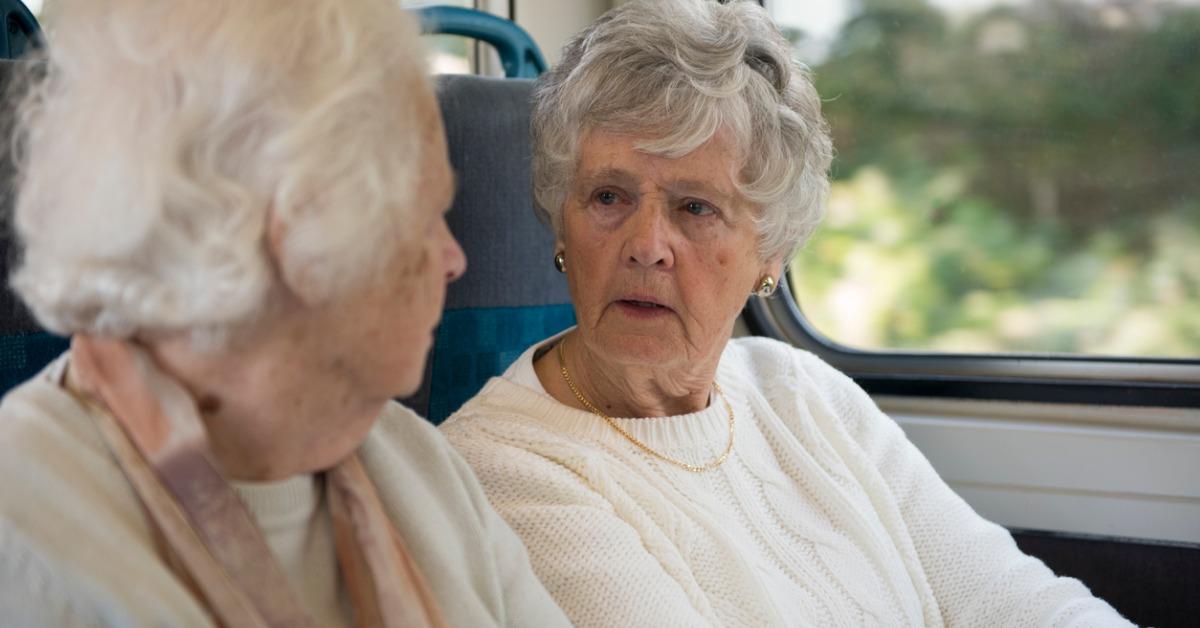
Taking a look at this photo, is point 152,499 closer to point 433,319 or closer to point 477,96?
point 433,319

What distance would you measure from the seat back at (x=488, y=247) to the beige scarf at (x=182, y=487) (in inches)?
36.7

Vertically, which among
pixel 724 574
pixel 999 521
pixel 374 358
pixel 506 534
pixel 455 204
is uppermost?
pixel 374 358

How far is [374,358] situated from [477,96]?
3.45 ft

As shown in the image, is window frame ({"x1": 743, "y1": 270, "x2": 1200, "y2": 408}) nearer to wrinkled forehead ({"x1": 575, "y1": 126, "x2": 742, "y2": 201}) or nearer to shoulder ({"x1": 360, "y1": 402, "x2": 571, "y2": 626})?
wrinkled forehead ({"x1": 575, "y1": 126, "x2": 742, "y2": 201})

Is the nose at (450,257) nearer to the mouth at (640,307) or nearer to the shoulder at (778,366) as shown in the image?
the mouth at (640,307)

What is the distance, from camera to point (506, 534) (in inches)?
53.9

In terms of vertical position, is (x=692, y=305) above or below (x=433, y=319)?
below

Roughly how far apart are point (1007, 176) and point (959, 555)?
859 millimetres

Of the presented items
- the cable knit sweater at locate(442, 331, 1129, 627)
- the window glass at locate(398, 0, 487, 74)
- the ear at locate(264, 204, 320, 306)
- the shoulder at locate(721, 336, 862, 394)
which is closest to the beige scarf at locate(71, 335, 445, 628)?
the ear at locate(264, 204, 320, 306)

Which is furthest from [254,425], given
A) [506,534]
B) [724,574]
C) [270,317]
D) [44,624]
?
[724,574]

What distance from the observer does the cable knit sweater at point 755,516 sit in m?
1.56

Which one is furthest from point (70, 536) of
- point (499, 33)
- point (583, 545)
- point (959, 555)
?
point (499, 33)

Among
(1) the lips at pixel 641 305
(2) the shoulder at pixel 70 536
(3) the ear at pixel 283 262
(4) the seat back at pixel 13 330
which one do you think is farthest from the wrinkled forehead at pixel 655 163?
(2) the shoulder at pixel 70 536

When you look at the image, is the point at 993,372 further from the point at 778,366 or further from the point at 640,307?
the point at 640,307
